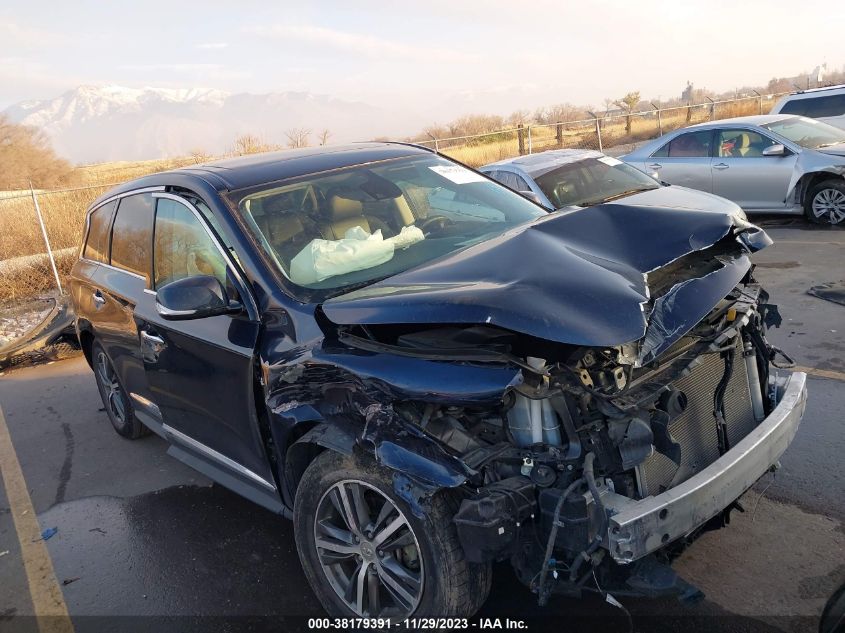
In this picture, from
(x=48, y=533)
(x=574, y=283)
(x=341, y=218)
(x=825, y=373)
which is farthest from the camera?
(x=825, y=373)

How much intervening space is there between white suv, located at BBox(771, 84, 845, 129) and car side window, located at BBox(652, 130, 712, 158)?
10.3 feet

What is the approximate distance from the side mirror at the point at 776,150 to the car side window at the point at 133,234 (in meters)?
8.74

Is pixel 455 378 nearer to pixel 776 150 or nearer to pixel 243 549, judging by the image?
pixel 243 549

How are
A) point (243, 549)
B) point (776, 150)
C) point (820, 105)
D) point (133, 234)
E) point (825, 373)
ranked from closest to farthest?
point (243, 549) < point (133, 234) < point (825, 373) < point (776, 150) < point (820, 105)

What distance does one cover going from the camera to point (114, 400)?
5578 mm

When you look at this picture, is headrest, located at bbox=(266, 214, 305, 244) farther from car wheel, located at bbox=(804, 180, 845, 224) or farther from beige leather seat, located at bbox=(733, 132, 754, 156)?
beige leather seat, located at bbox=(733, 132, 754, 156)

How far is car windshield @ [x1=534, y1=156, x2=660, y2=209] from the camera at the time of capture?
829 centimetres

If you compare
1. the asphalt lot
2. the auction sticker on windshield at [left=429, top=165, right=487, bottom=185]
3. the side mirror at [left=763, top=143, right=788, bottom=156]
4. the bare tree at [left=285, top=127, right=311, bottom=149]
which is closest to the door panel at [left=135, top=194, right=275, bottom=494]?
the asphalt lot

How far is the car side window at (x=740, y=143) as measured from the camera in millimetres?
10172

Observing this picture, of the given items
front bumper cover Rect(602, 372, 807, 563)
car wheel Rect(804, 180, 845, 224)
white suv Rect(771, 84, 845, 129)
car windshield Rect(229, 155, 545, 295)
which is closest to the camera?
front bumper cover Rect(602, 372, 807, 563)

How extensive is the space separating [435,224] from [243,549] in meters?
2.09

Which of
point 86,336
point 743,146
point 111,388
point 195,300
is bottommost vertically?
point 111,388

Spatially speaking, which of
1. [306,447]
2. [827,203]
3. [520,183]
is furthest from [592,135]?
[306,447]

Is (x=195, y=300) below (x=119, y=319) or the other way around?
the other way around
